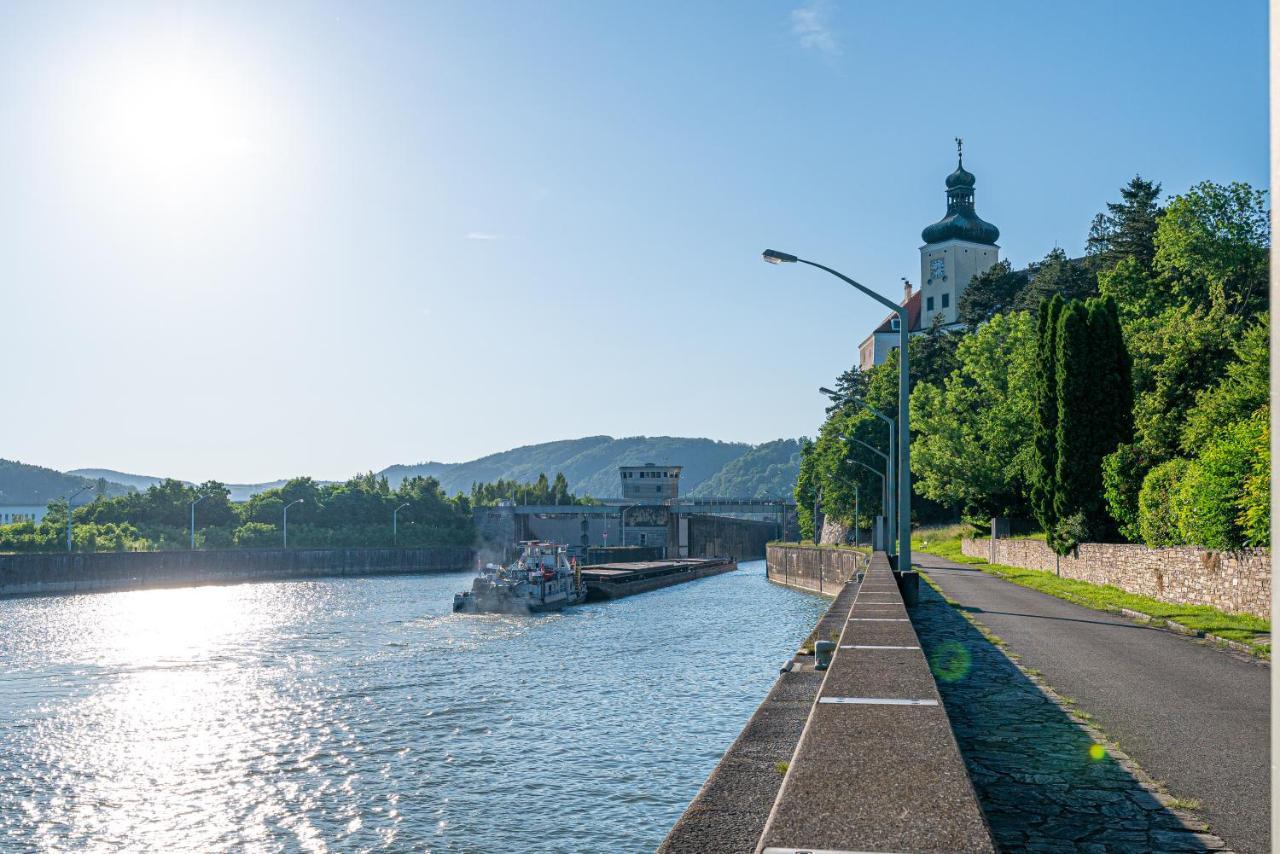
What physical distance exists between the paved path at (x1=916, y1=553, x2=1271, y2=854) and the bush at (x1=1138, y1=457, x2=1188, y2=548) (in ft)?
25.4

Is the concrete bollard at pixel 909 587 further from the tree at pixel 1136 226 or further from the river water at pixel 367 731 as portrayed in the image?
the tree at pixel 1136 226

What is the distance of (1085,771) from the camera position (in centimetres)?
1091

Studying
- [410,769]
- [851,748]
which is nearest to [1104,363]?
[410,769]

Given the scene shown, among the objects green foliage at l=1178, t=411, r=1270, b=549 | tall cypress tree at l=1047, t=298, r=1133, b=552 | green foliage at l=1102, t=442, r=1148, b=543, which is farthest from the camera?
tall cypress tree at l=1047, t=298, r=1133, b=552

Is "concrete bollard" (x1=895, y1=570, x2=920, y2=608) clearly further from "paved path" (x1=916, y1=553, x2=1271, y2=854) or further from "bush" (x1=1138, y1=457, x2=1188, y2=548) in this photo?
"bush" (x1=1138, y1=457, x2=1188, y2=548)

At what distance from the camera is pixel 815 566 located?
86812mm

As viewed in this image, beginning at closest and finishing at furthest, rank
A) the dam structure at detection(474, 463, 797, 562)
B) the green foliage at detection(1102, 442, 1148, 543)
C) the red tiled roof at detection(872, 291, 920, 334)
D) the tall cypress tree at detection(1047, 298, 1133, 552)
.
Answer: the green foliage at detection(1102, 442, 1148, 543) < the tall cypress tree at detection(1047, 298, 1133, 552) < the red tiled roof at detection(872, 291, 920, 334) < the dam structure at detection(474, 463, 797, 562)

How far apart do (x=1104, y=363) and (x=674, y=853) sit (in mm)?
45501

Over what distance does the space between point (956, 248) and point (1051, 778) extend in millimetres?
142815

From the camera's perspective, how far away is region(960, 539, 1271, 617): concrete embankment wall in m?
27.3

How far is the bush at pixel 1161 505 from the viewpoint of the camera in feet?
117

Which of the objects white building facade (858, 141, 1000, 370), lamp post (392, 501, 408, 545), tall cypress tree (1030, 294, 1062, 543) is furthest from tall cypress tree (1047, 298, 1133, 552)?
lamp post (392, 501, 408, 545)

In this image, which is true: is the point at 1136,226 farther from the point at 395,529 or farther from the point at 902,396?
the point at 395,529

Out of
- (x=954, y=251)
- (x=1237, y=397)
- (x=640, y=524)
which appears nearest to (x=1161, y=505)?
(x=1237, y=397)
